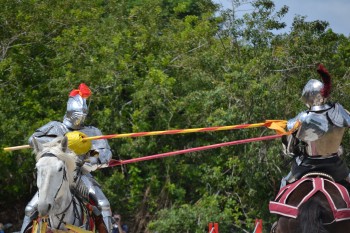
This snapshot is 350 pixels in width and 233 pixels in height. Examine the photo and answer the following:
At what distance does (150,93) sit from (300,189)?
10597 mm

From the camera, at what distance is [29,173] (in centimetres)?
2083

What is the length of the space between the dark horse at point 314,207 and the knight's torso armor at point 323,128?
28 cm

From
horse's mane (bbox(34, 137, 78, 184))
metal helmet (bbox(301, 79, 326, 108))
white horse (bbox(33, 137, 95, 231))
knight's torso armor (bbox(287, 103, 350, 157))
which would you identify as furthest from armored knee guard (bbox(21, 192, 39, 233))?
metal helmet (bbox(301, 79, 326, 108))

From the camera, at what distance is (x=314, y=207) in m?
9.32

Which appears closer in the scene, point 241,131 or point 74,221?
point 74,221

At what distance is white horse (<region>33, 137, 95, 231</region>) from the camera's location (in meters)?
9.29

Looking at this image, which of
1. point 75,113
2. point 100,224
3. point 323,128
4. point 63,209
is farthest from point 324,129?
point 75,113

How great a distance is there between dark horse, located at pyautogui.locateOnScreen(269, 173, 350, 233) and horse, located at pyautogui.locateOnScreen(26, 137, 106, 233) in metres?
2.10

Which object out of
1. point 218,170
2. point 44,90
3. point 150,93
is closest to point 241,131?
point 218,170

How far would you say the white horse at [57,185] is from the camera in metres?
9.29

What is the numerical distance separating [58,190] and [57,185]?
89 mm

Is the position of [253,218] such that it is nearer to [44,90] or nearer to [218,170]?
[218,170]

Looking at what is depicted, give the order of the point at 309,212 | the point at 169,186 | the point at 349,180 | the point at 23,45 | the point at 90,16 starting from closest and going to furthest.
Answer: the point at 309,212, the point at 349,180, the point at 169,186, the point at 23,45, the point at 90,16

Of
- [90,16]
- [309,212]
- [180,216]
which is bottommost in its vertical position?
[180,216]
